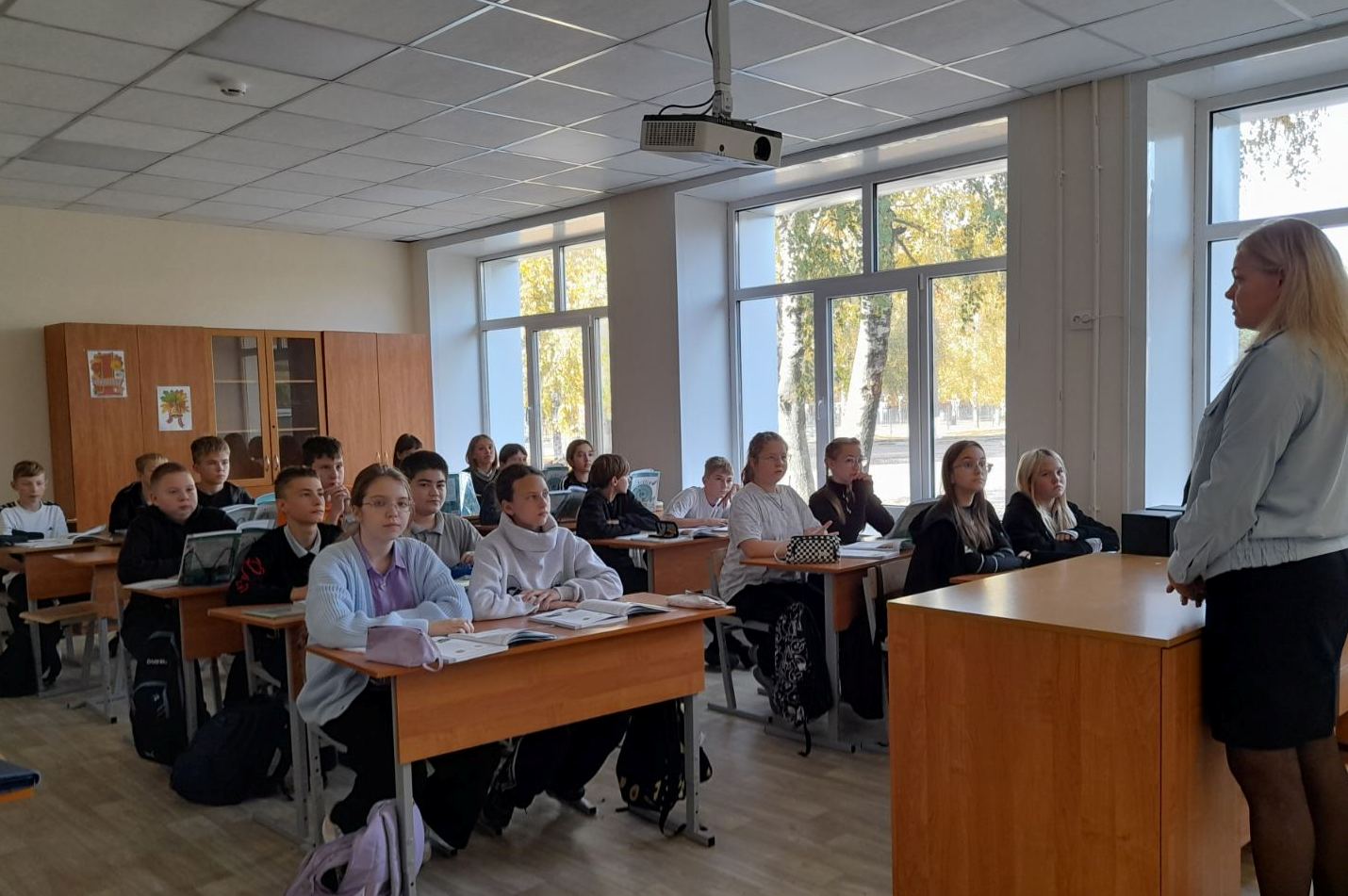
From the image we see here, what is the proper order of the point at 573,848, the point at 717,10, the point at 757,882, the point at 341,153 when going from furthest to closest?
the point at 341,153 < the point at 717,10 < the point at 573,848 < the point at 757,882

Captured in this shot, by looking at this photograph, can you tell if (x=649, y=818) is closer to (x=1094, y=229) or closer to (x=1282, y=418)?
(x=1282, y=418)

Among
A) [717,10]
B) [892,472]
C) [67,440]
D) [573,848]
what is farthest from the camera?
[67,440]

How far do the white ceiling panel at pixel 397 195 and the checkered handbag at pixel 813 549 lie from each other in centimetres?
471

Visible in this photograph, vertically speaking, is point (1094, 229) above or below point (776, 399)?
above

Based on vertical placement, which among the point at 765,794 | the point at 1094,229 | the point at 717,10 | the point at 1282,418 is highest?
the point at 717,10

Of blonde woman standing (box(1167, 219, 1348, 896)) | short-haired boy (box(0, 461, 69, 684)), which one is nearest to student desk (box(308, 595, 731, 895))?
blonde woman standing (box(1167, 219, 1348, 896))

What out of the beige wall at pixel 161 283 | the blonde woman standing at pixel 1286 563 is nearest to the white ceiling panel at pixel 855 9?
the blonde woman standing at pixel 1286 563

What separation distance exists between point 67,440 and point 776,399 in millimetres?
5373

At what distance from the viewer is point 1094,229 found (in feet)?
18.2

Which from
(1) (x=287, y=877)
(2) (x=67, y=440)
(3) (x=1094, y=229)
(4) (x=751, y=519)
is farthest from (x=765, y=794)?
(2) (x=67, y=440)

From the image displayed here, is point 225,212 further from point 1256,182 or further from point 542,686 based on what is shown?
point 1256,182

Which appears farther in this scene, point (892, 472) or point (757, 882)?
point (892, 472)

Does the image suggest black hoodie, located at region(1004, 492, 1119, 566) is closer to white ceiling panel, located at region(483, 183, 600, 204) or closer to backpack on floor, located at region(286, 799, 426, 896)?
backpack on floor, located at region(286, 799, 426, 896)

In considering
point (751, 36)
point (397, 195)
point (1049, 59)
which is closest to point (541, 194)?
point (397, 195)
